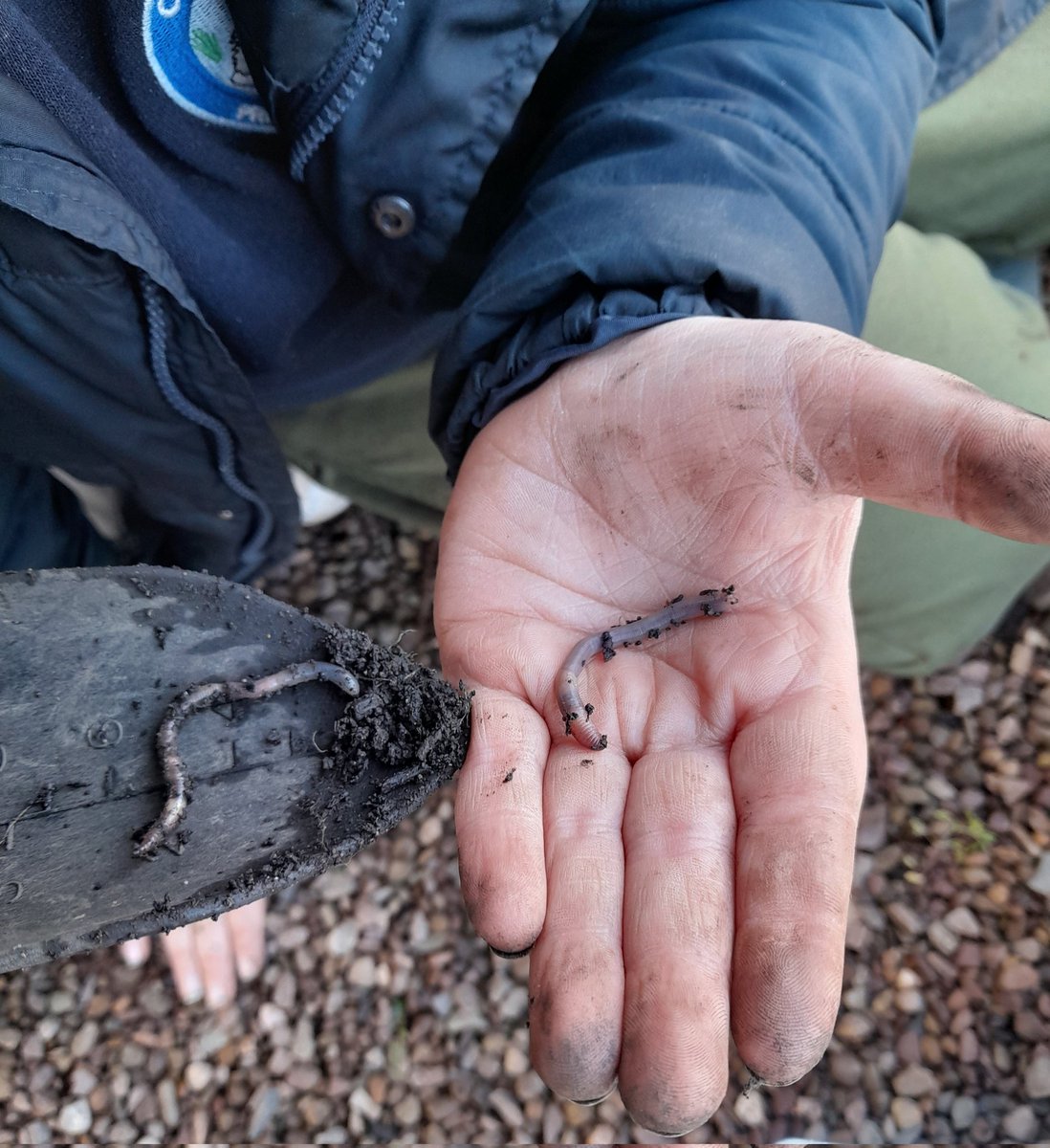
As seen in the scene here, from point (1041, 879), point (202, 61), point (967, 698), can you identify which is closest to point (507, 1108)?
point (1041, 879)

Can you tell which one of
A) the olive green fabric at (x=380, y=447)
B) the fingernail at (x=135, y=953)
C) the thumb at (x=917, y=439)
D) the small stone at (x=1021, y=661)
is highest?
the thumb at (x=917, y=439)

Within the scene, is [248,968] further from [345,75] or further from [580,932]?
[345,75]

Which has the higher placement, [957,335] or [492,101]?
[492,101]

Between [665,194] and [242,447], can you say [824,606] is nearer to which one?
[665,194]

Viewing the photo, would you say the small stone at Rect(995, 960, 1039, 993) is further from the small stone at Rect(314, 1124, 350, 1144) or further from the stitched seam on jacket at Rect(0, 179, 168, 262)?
the stitched seam on jacket at Rect(0, 179, 168, 262)

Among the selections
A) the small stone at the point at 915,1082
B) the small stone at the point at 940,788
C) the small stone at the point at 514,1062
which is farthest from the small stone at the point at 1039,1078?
the small stone at the point at 514,1062

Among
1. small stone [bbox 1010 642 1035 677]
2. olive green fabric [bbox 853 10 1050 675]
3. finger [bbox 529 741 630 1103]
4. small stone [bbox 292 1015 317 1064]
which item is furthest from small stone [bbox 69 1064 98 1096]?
small stone [bbox 1010 642 1035 677]

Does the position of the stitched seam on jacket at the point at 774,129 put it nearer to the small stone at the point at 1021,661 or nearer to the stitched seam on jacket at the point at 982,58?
the stitched seam on jacket at the point at 982,58
